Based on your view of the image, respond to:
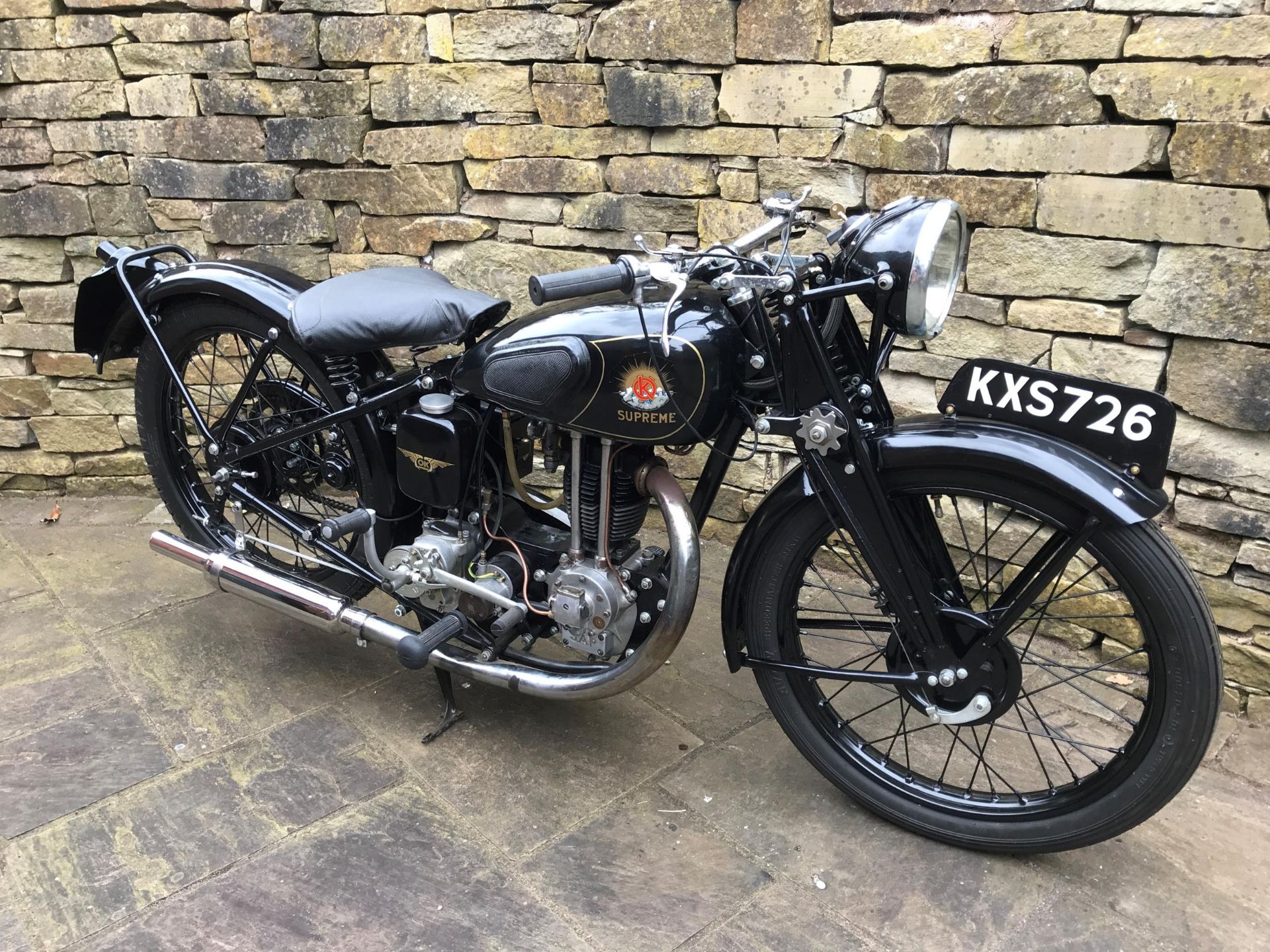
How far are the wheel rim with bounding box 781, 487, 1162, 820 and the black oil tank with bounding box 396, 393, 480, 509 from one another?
2.84ft

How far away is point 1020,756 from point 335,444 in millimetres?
2051

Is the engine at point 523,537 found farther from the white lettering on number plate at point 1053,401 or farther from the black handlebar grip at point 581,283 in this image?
the white lettering on number plate at point 1053,401

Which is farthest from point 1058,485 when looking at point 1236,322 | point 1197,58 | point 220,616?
point 220,616

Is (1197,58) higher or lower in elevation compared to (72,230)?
higher

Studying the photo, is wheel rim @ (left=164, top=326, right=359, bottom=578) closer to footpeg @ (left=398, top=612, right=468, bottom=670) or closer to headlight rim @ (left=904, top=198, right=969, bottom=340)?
footpeg @ (left=398, top=612, right=468, bottom=670)

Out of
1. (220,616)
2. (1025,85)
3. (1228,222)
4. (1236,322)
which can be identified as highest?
(1025,85)

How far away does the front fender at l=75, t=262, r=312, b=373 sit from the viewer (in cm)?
258

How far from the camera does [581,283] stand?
175cm

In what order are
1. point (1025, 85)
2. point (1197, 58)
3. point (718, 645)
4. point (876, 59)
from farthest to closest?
point (718, 645) → point (876, 59) → point (1025, 85) → point (1197, 58)

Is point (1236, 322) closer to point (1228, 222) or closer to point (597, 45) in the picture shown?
point (1228, 222)

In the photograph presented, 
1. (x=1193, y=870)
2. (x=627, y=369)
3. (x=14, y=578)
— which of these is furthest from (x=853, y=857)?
(x=14, y=578)

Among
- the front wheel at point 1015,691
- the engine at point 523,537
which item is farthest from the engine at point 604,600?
the front wheel at point 1015,691

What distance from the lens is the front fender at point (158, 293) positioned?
2.58 m

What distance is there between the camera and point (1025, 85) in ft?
8.02
